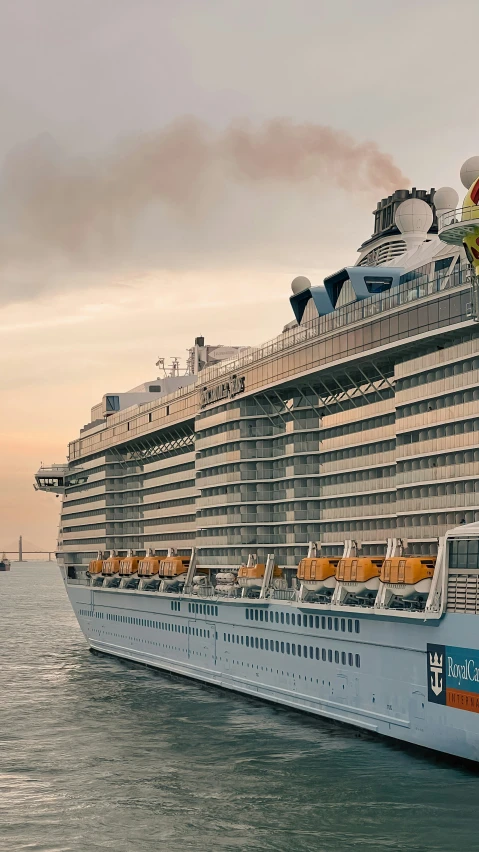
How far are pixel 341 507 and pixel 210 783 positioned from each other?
68.3 feet

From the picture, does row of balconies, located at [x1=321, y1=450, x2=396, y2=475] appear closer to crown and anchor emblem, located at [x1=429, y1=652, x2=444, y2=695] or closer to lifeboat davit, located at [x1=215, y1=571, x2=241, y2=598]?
lifeboat davit, located at [x1=215, y1=571, x2=241, y2=598]

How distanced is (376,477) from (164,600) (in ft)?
89.1

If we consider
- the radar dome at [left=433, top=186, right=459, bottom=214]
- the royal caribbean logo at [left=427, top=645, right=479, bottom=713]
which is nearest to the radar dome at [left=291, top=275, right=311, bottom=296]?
the radar dome at [left=433, top=186, right=459, bottom=214]

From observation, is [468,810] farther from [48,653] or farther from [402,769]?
[48,653]

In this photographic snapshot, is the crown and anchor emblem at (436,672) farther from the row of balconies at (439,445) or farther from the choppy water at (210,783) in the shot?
the row of balconies at (439,445)

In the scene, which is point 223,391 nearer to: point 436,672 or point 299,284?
point 299,284

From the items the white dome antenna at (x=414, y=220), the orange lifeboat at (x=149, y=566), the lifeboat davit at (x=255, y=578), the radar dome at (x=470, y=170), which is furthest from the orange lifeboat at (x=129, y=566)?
the radar dome at (x=470, y=170)

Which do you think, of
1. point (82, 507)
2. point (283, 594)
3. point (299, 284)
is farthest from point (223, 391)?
point (82, 507)

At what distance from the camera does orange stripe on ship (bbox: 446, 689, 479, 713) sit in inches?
1636

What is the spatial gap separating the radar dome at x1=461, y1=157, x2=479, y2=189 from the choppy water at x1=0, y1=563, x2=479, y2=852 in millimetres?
26794

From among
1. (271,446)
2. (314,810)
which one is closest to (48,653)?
(271,446)

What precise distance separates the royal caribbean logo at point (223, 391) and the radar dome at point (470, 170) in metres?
21.5

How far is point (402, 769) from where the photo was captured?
4341 centimetres

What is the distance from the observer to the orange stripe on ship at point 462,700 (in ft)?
136
